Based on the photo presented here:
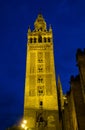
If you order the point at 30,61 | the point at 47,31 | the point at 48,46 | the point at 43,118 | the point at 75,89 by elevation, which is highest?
the point at 47,31

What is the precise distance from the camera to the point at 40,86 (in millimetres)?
40500

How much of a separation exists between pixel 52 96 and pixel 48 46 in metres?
11.2

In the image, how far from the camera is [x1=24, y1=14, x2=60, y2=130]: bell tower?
119ft

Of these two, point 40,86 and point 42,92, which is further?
point 40,86

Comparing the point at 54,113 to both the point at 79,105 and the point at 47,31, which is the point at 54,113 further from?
the point at 47,31

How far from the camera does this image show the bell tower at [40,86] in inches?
1431

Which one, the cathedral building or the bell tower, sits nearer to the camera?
the cathedral building

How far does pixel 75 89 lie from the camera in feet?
72.6

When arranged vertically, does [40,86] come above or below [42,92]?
above

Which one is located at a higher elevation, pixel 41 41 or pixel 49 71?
pixel 41 41

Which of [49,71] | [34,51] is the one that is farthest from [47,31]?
[49,71]

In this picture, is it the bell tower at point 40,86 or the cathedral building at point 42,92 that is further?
the bell tower at point 40,86

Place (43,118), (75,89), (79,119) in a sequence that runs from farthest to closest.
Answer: (43,118) < (75,89) < (79,119)

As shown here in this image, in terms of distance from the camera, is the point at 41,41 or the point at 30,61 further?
the point at 41,41
